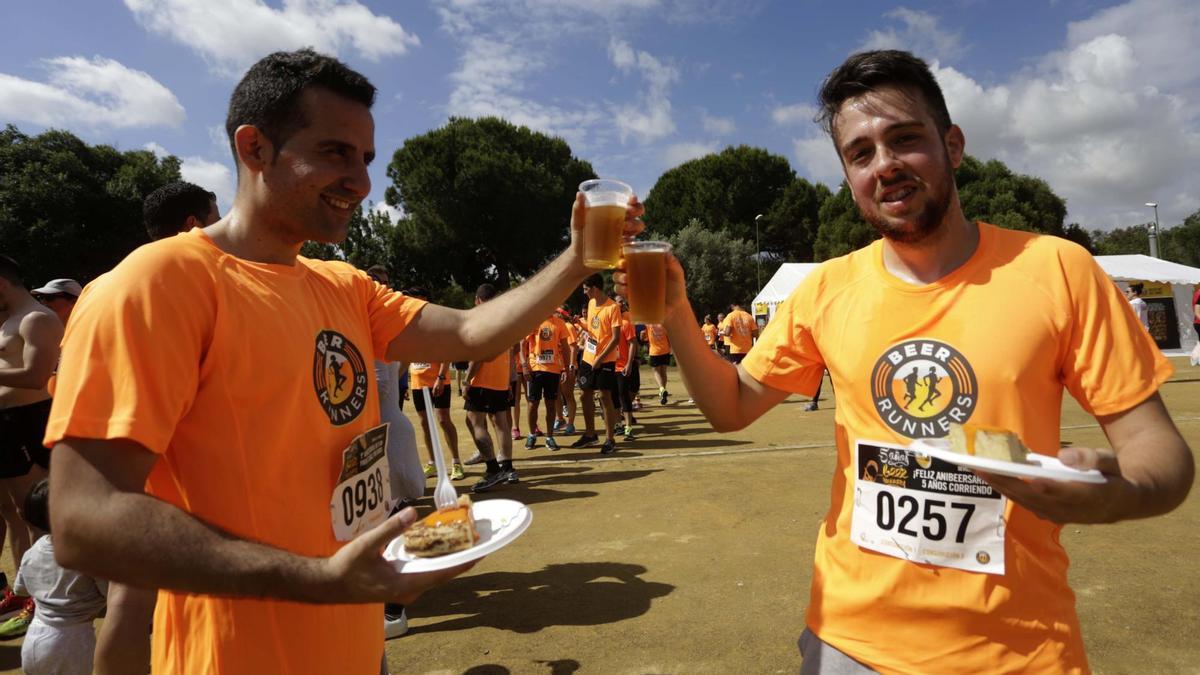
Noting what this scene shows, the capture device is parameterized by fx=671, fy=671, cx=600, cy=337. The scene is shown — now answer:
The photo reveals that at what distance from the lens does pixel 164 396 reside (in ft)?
4.46

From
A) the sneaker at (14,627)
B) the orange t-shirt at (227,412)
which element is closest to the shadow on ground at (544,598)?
the sneaker at (14,627)

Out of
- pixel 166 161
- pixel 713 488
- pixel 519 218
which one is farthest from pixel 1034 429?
pixel 166 161

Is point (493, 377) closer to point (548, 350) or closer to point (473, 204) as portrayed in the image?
point (548, 350)

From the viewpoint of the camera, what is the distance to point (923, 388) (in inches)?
70.8

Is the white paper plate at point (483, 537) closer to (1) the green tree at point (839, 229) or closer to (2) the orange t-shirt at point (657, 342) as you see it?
(2) the orange t-shirt at point (657, 342)

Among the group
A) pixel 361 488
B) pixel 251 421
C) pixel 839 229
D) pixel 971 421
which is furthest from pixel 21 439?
pixel 839 229

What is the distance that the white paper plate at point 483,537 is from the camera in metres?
1.30

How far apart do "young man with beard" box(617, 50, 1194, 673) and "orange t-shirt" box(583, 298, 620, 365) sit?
801 centimetres

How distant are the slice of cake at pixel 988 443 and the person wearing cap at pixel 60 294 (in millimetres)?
5835

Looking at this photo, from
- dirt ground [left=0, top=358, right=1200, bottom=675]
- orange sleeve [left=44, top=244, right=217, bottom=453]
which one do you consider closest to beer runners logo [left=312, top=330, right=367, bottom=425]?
orange sleeve [left=44, top=244, right=217, bottom=453]

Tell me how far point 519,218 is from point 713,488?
34.3m

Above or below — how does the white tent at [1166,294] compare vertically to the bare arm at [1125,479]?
above

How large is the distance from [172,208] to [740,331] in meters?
12.7

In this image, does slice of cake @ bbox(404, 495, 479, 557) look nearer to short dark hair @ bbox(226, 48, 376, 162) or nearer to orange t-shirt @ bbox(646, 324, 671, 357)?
short dark hair @ bbox(226, 48, 376, 162)
